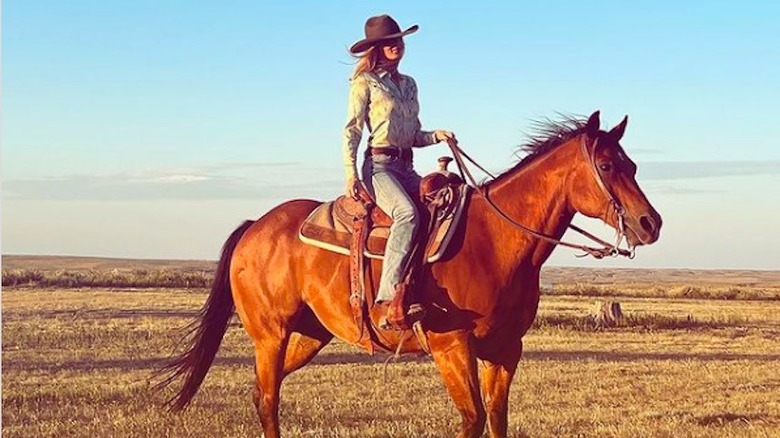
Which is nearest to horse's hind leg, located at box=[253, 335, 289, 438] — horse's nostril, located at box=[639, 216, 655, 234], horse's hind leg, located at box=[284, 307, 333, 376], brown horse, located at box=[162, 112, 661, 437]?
horse's hind leg, located at box=[284, 307, 333, 376]

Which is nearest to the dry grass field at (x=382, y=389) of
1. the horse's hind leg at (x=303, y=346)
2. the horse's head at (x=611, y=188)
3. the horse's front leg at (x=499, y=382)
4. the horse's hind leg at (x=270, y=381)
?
the horse's hind leg at (x=303, y=346)

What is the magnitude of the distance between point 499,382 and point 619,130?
190 centimetres

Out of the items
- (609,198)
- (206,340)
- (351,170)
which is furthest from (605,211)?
(206,340)

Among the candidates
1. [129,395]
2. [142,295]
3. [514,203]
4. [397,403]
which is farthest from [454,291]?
[142,295]

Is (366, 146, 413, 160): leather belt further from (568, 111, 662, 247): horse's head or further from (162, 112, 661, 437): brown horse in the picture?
(568, 111, 662, 247): horse's head

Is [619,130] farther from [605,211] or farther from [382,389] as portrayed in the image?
[382,389]

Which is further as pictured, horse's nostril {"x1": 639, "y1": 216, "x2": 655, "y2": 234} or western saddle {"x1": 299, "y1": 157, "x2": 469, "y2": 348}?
western saddle {"x1": 299, "y1": 157, "x2": 469, "y2": 348}

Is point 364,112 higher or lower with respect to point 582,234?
higher

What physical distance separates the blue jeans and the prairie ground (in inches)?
117

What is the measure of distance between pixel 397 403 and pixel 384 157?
17.4 feet

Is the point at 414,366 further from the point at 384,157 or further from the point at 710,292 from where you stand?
the point at 710,292

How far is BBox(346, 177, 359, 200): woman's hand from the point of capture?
716cm

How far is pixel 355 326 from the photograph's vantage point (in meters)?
7.30

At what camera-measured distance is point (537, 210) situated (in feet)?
22.3
